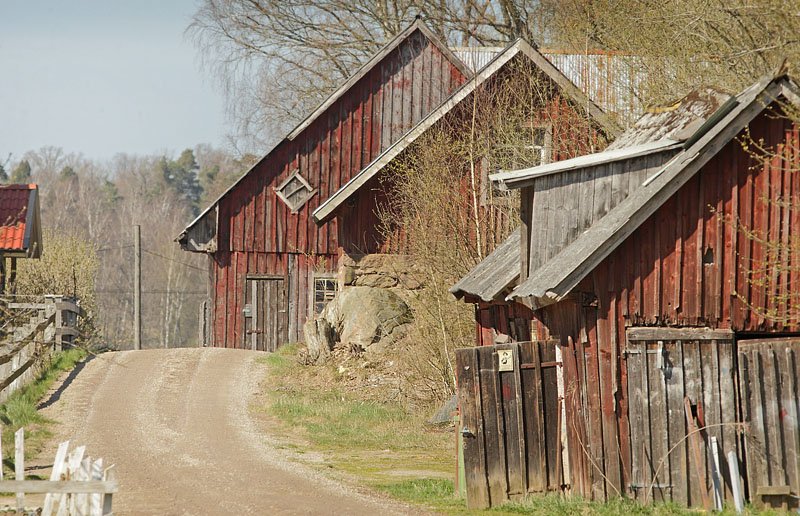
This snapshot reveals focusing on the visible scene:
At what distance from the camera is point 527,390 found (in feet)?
37.8

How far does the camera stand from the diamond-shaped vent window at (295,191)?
86.8ft

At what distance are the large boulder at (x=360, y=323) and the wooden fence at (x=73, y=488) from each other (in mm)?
12347

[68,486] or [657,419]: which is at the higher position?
[657,419]

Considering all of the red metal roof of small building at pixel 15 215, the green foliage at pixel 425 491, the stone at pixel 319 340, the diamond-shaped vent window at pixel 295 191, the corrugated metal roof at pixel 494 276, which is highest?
the diamond-shaped vent window at pixel 295 191

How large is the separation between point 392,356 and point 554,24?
45.5 feet

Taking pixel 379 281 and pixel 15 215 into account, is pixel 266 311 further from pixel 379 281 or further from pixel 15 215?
pixel 15 215

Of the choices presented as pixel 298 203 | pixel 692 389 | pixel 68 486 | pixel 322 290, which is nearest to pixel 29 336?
pixel 298 203

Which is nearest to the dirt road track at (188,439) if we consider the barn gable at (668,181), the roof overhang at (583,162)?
the barn gable at (668,181)

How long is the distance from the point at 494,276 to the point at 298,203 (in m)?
13.3

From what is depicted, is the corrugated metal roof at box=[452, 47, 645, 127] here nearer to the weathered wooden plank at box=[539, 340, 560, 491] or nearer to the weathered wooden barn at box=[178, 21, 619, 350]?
the weathered wooden barn at box=[178, 21, 619, 350]

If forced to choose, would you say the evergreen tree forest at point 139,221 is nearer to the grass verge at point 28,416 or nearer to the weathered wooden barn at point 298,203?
the weathered wooden barn at point 298,203

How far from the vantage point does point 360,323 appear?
Result: 859 inches

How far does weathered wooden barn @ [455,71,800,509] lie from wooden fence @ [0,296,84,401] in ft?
25.5

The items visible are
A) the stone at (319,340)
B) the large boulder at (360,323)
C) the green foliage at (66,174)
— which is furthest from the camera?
the green foliage at (66,174)
